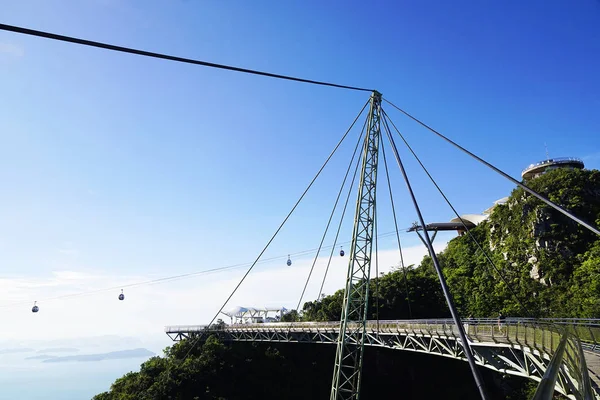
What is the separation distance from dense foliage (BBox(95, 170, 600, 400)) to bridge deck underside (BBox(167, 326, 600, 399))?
310 centimetres

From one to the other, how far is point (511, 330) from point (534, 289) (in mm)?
41941

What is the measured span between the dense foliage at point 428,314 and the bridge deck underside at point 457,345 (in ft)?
10.2

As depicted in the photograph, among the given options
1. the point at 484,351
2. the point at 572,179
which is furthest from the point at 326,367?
the point at 572,179

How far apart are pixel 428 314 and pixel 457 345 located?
3181 cm

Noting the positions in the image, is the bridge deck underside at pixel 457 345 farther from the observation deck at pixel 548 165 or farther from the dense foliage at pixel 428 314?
the observation deck at pixel 548 165

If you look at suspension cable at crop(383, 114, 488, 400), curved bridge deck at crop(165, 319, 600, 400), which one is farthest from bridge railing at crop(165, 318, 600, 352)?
suspension cable at crop(383, 114, 488, 400)

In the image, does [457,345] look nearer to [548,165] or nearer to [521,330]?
[521,330]

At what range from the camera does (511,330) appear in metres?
20.6

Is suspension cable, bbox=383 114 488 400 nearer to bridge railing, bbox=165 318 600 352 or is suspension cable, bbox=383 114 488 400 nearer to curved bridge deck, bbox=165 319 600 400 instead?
curved bridge deck, bbox=165 319 600 400

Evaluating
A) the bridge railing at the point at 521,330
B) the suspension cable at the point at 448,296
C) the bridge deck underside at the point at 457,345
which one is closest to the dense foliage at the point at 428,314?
the bridge deck underside at the point at 457,345

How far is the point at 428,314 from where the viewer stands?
192 ft

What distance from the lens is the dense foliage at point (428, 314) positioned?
1881 inches

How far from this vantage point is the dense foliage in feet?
157

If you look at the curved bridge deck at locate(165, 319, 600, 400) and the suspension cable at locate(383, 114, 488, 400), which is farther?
the curved bridge deck at locate(165, 319, 600, 400)
